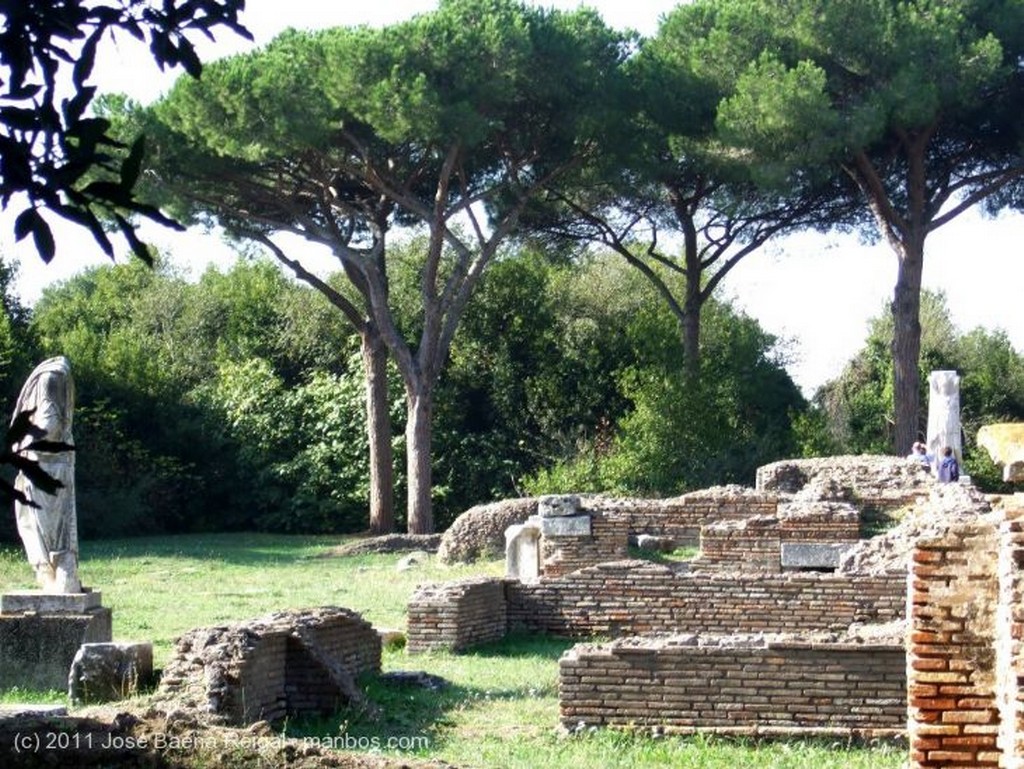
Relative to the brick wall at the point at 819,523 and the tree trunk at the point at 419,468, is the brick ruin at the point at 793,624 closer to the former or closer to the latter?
the brick wall at the point at 819,523

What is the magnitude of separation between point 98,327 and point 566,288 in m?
11.7

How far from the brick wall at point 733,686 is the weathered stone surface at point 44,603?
3.14 meters

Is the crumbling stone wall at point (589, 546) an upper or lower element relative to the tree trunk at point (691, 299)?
lower

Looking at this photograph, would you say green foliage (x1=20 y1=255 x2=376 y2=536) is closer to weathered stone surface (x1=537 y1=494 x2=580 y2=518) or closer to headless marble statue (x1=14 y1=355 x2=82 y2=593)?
weathered stone surface (x1=537 y1=494 x2=580 y2=518)

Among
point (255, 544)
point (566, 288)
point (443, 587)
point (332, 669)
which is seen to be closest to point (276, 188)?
point (255, 544)

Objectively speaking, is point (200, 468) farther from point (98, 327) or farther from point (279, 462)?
point (98, 327)

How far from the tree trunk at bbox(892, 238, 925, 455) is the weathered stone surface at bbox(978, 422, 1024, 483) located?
768 inches

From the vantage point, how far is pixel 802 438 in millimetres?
Result: 26328

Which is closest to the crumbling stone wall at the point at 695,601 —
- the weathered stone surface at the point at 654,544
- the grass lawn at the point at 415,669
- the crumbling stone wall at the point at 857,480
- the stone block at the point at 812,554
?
the grass lawn at the point at 415,669

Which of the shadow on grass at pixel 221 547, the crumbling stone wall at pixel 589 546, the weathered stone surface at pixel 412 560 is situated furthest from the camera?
the shadow on grass at pixel 221 547

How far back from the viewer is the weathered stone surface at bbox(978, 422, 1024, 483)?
494cm

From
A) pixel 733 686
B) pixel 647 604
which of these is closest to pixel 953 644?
pixel 733 686

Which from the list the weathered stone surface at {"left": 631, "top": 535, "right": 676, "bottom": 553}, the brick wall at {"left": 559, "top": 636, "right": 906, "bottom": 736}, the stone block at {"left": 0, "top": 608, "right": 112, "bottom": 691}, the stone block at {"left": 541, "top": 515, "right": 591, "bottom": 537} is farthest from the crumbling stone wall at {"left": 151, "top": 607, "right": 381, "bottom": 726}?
the weathered stone surface at {"left": 631, "top": 535, "right": 676, "bottom": 553}

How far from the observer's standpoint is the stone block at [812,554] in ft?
48.0
